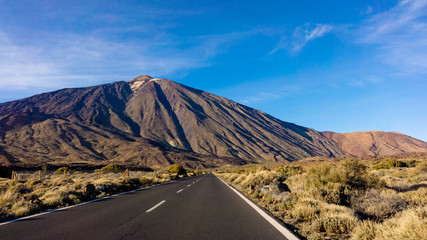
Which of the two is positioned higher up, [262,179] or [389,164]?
[389,164]

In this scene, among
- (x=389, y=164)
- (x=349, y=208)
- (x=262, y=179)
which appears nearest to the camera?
(x=349, y=208)

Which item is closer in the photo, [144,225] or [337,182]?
[144,225]

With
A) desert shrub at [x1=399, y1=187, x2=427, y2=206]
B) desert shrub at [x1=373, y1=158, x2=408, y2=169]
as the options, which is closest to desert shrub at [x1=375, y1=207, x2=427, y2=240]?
desert shrub at [x1=399, y1=187, x2=427, y2=206]

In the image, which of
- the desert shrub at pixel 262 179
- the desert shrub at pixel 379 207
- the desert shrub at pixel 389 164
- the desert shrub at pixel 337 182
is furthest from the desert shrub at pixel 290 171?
the desert shrub at pixel 379 207

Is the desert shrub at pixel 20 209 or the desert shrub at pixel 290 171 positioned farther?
the desert shrub at pixel 290 171

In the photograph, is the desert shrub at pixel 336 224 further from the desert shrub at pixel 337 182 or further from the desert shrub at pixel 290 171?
the desert shrub at pixel 290 171

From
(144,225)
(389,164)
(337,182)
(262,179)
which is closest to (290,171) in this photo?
(262,179)

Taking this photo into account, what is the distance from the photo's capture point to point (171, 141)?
164m

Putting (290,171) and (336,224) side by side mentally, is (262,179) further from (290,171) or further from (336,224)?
(336,224)

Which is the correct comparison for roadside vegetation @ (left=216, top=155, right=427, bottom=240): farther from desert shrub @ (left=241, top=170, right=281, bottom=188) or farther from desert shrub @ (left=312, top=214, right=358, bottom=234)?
desert shrub @ (left=241, top=170, right=281, bottom=188)

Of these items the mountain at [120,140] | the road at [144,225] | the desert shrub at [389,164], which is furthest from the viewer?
the mountain at [120,140]

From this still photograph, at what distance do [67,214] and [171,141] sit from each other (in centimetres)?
15845

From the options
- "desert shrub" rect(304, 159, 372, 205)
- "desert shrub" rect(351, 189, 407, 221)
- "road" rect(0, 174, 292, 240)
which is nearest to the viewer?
"road" rect(0, 174, 292, 240)

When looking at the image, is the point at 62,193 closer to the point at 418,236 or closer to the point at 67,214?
the point at 67,214
